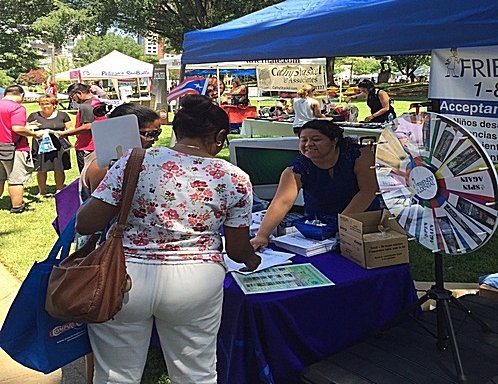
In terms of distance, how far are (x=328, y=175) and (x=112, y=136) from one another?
1.38 metres

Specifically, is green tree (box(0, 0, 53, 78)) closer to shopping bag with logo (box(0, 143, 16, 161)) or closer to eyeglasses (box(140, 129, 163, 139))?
shopping bag with logo (box(0, 143, 16, 161))

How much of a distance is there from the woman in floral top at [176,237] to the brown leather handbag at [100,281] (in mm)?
34

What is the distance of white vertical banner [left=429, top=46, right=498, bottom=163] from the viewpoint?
2.96 metres

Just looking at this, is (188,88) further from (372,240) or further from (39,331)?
(39,331)

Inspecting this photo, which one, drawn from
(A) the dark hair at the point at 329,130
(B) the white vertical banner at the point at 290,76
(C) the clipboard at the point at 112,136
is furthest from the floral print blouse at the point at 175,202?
(B) the white vertical banner at the point at 290,76

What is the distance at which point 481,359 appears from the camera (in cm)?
251

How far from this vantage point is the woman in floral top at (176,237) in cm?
186

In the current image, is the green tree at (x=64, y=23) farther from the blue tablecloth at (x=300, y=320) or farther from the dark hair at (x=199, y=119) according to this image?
the dark hair at (x=199, y=119)

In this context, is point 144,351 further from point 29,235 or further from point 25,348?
point 29,235

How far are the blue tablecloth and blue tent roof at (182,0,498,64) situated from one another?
43.7 inches

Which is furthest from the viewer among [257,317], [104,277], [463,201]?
[257,317]

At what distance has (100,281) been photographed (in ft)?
5.91

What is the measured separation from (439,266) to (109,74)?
23.3 metres

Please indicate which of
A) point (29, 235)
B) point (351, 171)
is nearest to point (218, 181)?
point (351, 171)
